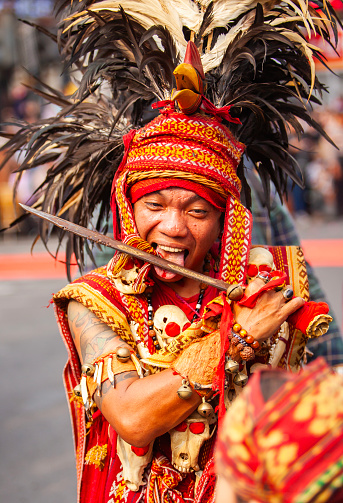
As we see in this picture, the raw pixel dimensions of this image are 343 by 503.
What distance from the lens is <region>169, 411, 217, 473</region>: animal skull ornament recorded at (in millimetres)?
2008

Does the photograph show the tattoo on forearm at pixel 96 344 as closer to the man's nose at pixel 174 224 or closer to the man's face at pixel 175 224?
the man's face at pixel 175 224

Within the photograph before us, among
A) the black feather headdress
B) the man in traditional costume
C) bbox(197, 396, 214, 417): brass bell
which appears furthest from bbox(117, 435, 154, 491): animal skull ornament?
the black feather headdress

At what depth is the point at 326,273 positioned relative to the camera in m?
8.93

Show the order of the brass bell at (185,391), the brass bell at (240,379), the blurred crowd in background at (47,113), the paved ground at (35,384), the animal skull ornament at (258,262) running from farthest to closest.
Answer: the blurred crowd in background at (47,113), the paved ground at (35,384), the animal skull ornament at (258,262), the brass bell at (240,379), the brass bell at (185,391)

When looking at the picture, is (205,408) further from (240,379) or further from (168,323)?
(168,323)

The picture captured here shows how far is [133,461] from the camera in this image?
6.73ft

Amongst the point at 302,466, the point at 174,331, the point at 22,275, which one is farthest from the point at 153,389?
the point at 22,275

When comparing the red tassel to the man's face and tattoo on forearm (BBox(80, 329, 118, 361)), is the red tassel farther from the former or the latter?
tattoo on forearm (BBox(80, 329, 118, 361))

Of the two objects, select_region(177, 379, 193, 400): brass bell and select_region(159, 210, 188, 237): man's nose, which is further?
select_region(159, 210, 188, 237): man's nose

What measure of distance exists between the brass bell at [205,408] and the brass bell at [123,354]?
0.85ft

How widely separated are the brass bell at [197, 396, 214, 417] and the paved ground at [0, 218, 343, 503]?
227 cm

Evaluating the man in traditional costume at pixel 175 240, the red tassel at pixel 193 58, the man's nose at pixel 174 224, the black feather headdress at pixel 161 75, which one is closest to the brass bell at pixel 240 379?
the man in traditional costume at pixel 175 240

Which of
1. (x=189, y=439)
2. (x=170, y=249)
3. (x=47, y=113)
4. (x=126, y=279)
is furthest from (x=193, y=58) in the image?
(x=47, y=113)

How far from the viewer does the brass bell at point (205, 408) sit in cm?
189
